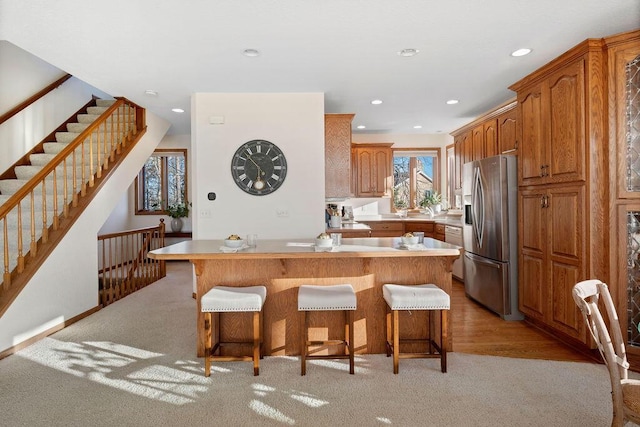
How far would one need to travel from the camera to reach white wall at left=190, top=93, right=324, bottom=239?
14.5 ft

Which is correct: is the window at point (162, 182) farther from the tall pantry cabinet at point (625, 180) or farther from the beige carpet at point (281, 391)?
the tall pantry cabinet at point (625, 180)

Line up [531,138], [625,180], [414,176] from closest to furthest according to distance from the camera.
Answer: [625,180], [531,138], [414,176]

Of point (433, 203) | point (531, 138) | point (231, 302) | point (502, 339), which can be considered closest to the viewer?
point (231, 302)

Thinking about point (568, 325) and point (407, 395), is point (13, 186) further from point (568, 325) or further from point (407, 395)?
point (568, 325)

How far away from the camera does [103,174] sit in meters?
4.66

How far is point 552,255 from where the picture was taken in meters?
3.30

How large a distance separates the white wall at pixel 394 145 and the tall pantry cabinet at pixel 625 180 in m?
4.18

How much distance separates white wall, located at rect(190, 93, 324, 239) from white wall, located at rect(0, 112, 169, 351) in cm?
119

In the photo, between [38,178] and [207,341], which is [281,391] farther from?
[38,178]

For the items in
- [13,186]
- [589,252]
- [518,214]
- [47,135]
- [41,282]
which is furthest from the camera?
[47,135]

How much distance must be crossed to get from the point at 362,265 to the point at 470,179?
2369 mm

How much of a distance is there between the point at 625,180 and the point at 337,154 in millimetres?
3011

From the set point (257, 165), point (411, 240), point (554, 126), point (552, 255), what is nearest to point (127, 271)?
point (257, 165)

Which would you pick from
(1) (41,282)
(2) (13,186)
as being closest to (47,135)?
(2) (13,186)
